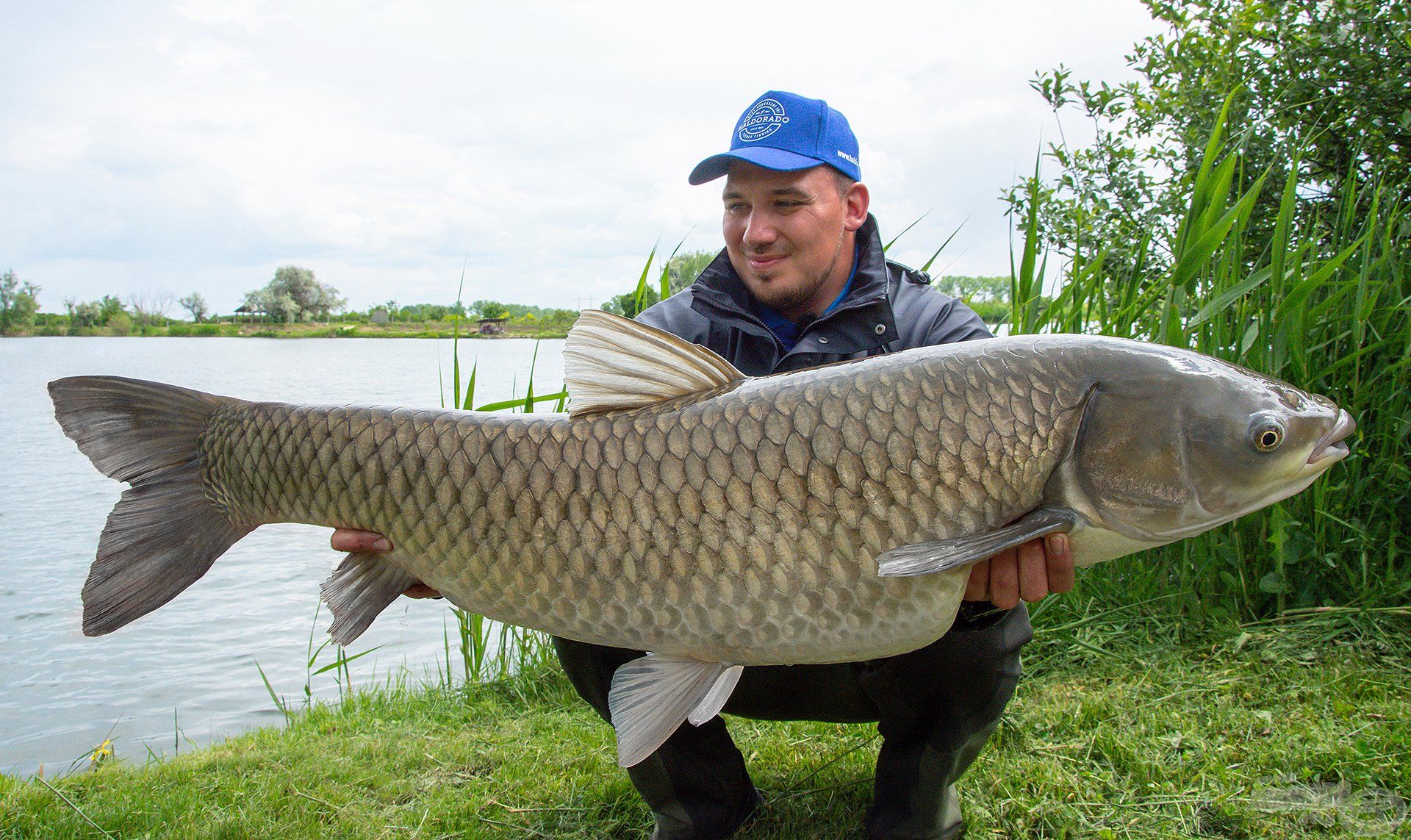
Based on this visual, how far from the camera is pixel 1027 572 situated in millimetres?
1567

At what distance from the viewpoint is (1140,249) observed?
10.2 ft

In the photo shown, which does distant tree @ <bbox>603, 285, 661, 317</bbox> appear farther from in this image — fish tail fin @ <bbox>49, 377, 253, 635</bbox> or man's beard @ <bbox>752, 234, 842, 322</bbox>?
fish tail fin @ <bbox>49, 377, 253, 635</bbox>

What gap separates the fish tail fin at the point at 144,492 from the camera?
1.75 meters

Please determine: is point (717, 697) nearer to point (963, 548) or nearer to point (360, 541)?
point (963, 548)

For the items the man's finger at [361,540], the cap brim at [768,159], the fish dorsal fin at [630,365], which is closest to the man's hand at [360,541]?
the man's finger at [361,540]

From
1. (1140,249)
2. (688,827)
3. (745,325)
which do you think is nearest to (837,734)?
(688,827)

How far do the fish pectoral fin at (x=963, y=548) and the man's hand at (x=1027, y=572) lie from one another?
0.20 feet

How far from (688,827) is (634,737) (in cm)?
62

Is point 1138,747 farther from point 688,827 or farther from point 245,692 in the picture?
point 245,692

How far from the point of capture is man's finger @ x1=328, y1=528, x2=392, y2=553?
1.73m

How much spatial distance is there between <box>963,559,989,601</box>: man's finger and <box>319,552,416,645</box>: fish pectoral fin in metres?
1.06

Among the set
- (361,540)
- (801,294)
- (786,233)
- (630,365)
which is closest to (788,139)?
(786,233)

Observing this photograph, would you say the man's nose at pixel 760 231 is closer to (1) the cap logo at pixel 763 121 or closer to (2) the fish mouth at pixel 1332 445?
(1) the cap logo at pixel 763 121

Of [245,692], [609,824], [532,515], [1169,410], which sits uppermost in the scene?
[1169,410]
